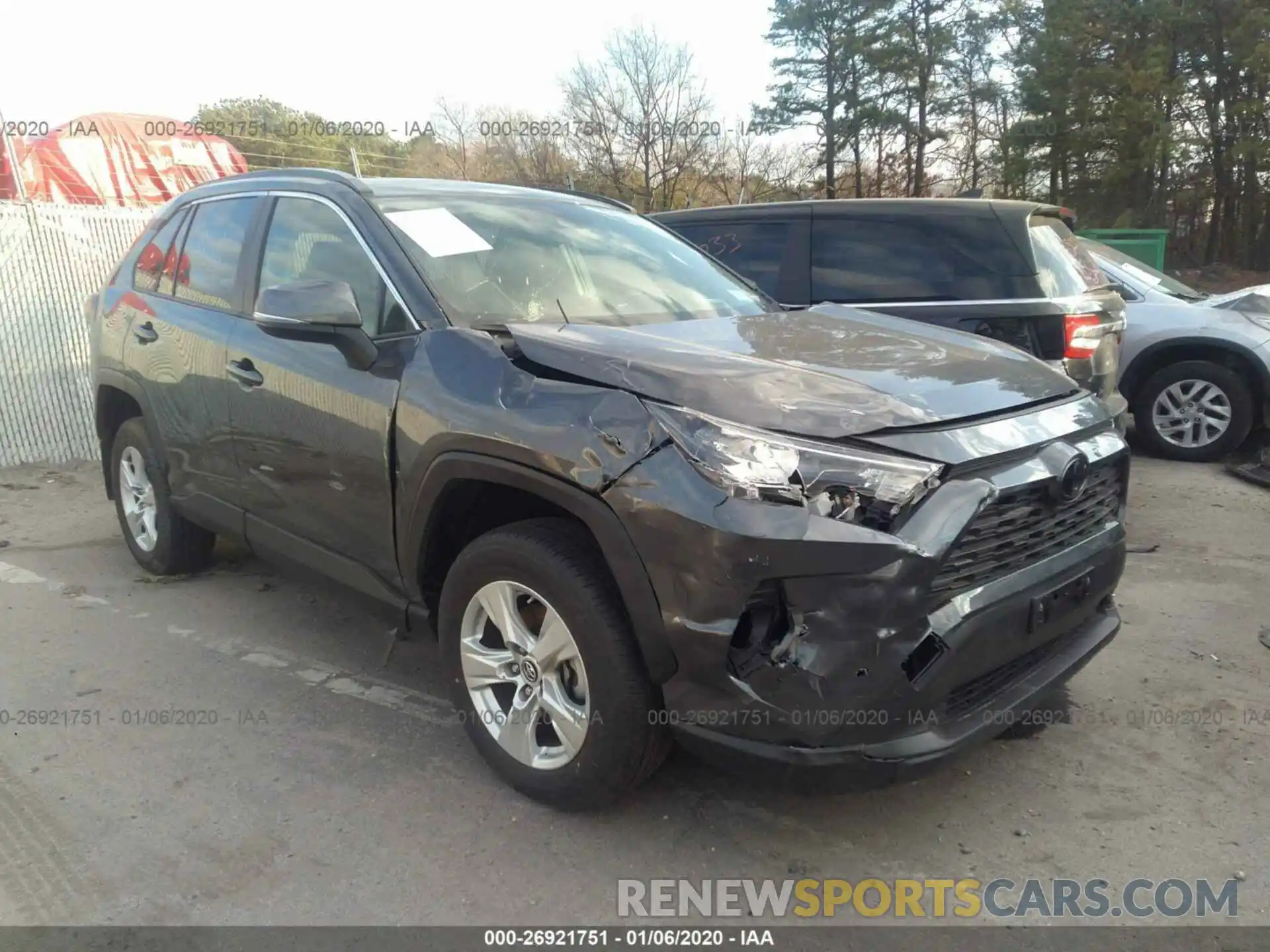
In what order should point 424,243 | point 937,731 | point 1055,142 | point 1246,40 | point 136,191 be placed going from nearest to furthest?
point 937,731, point 424,243, point 136,191, point 1246,40, point 1055,142

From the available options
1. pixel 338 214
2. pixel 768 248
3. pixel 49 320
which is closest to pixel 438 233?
A: pixel 338 214

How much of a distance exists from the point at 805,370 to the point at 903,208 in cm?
350

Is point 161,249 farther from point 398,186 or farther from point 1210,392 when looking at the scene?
point 1210,392

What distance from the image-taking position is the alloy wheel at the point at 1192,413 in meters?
7.11

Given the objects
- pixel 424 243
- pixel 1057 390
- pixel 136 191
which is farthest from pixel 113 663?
pixel 136 191

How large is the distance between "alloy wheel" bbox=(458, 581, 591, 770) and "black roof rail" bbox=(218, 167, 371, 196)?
167 cm

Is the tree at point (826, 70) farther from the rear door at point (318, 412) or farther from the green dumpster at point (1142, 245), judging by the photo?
the rear door at point (318, 412)

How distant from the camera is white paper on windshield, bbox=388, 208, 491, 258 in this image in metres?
3.28

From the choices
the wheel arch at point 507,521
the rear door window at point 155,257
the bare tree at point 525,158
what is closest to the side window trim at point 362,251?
the wheel arch at point 507,521

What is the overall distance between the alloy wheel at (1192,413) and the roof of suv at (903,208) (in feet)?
7.38

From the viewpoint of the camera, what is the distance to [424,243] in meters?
3.28

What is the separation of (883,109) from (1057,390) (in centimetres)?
2573

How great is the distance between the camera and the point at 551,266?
11.5 feet

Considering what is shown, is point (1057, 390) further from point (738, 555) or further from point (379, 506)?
point (379, 506)
